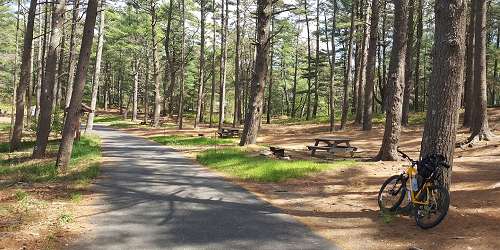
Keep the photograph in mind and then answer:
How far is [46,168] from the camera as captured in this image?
41.1 ft

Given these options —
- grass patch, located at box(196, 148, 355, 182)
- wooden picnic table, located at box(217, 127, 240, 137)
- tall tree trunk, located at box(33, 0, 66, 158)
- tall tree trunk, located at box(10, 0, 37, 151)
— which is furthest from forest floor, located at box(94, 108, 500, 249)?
wooden picnic table, located at box(217, 127, 240, 137)

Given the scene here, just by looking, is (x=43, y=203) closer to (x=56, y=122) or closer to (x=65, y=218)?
(x=65, y=218)

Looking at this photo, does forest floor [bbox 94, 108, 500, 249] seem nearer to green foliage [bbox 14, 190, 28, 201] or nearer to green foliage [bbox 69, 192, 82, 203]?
green foliage [bbox 69, 192, 82, 203]

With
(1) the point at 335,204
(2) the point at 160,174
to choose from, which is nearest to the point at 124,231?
(1) the point at 335,204

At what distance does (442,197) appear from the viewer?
21.9ft

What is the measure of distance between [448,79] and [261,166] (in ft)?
21.3

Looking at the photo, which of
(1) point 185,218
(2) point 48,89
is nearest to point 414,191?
(1) point 185,218

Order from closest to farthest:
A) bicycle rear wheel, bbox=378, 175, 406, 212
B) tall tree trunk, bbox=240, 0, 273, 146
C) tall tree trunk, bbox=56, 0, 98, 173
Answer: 1. bicycle rear wheel, bbox=378, 175, 406, 212
2. tall tree trunk, bbox=56, 0, 98, 173
3. tall tree trunk, bbox=240, 0, 273, 146

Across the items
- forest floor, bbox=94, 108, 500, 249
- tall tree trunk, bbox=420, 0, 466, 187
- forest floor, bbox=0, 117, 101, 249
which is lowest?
forest floor, bbox=0, 117, 101, 249

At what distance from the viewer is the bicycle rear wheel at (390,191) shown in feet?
26.2

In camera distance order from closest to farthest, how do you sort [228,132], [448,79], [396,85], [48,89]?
[448,79] → [396,85] → [48,89] → [228,132]

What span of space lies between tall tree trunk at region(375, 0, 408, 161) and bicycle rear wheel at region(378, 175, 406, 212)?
518 cm

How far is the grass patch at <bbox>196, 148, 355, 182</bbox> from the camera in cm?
1202

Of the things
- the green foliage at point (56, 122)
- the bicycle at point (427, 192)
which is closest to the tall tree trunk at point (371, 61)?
the bicycle at point (427, 192)
